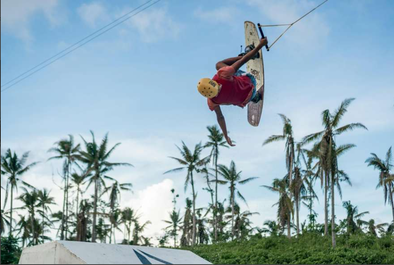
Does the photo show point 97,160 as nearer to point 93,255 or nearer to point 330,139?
point 330,139

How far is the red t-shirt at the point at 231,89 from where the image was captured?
598 centimetres

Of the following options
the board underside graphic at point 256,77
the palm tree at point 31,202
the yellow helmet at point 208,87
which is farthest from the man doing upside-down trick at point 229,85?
the palm tree at point 31,202

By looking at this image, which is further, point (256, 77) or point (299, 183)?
point (299, 183)

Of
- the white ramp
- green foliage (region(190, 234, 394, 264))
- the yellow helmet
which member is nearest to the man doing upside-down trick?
the yellow helmet

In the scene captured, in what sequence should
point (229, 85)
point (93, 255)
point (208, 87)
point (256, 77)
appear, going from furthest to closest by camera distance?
point (256, 77)
point (229, 85)
point (208, 87)
point (93, 255)

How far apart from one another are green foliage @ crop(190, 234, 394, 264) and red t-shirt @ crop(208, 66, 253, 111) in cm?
1979

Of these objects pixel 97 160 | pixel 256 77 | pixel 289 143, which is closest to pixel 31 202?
pixel 97 160

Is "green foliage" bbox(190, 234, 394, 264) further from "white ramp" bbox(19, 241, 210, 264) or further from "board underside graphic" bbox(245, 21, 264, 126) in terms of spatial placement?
"white ramp" bbox(19, 241, 210, 264)

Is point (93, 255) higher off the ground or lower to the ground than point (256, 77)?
lower

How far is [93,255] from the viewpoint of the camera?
5.27 m

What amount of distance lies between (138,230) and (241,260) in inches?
1114

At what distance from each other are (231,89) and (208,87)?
427 mm

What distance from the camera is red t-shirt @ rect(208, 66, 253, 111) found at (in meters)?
5.98

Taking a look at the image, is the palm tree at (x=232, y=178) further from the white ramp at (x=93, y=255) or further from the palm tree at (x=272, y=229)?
the white ramp at (x=93, y=255)
